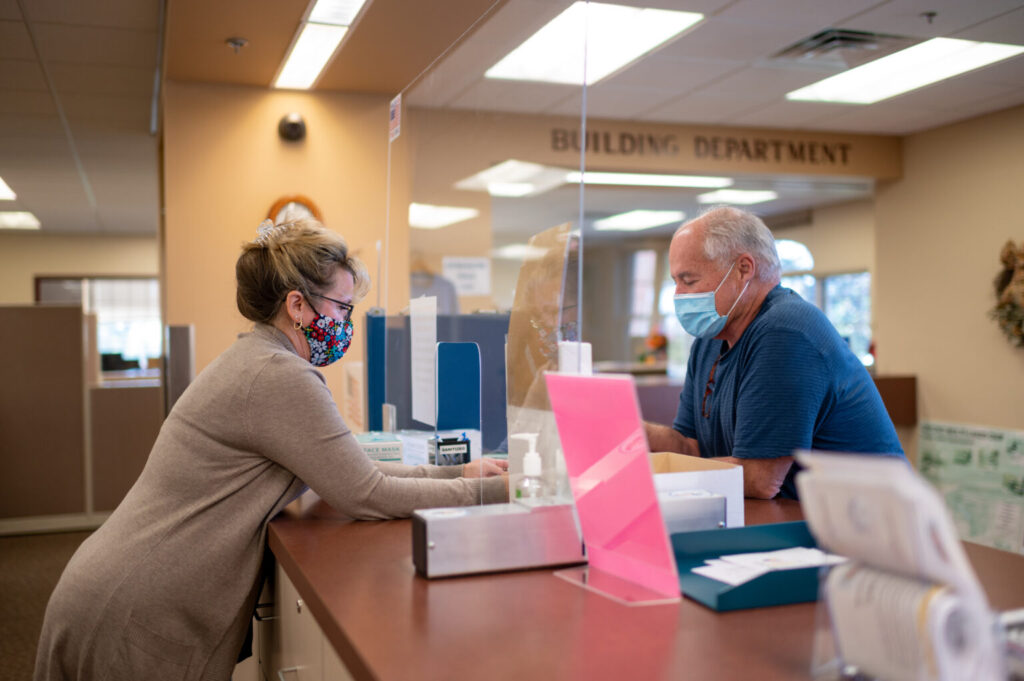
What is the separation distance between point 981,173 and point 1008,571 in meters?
5.52

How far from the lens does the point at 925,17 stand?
414 centimetres

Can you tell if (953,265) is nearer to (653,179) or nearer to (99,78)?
(653,179)

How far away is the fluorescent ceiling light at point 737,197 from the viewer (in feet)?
25.1

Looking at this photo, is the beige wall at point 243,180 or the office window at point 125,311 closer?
the beige wall at point 243,180

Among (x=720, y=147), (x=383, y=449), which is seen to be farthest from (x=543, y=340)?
(x=720, y=147)

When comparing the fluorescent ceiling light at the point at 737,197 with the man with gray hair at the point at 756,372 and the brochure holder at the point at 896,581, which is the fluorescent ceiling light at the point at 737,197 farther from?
the brochure holder at the point at 896,581

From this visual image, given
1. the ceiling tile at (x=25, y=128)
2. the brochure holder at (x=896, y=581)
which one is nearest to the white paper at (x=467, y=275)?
the brochure holder at (x=896, y=581)

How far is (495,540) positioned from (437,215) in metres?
1.56

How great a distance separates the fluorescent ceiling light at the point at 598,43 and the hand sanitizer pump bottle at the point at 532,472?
2.61 meters

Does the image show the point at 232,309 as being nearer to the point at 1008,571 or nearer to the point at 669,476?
the point at 669,476

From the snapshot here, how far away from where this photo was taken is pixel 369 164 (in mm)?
4789

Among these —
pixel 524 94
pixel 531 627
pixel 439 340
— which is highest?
pixel 524 94

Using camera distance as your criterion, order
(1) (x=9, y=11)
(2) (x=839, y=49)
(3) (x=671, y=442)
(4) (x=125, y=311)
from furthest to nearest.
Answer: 1. (4) (x=125, y=311)
2. (2) (x=839, y=49)
3. (1) (x=9, y=11)
4. (3) (x=671, y=442)

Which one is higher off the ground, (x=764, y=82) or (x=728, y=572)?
(x=764, y=82)
